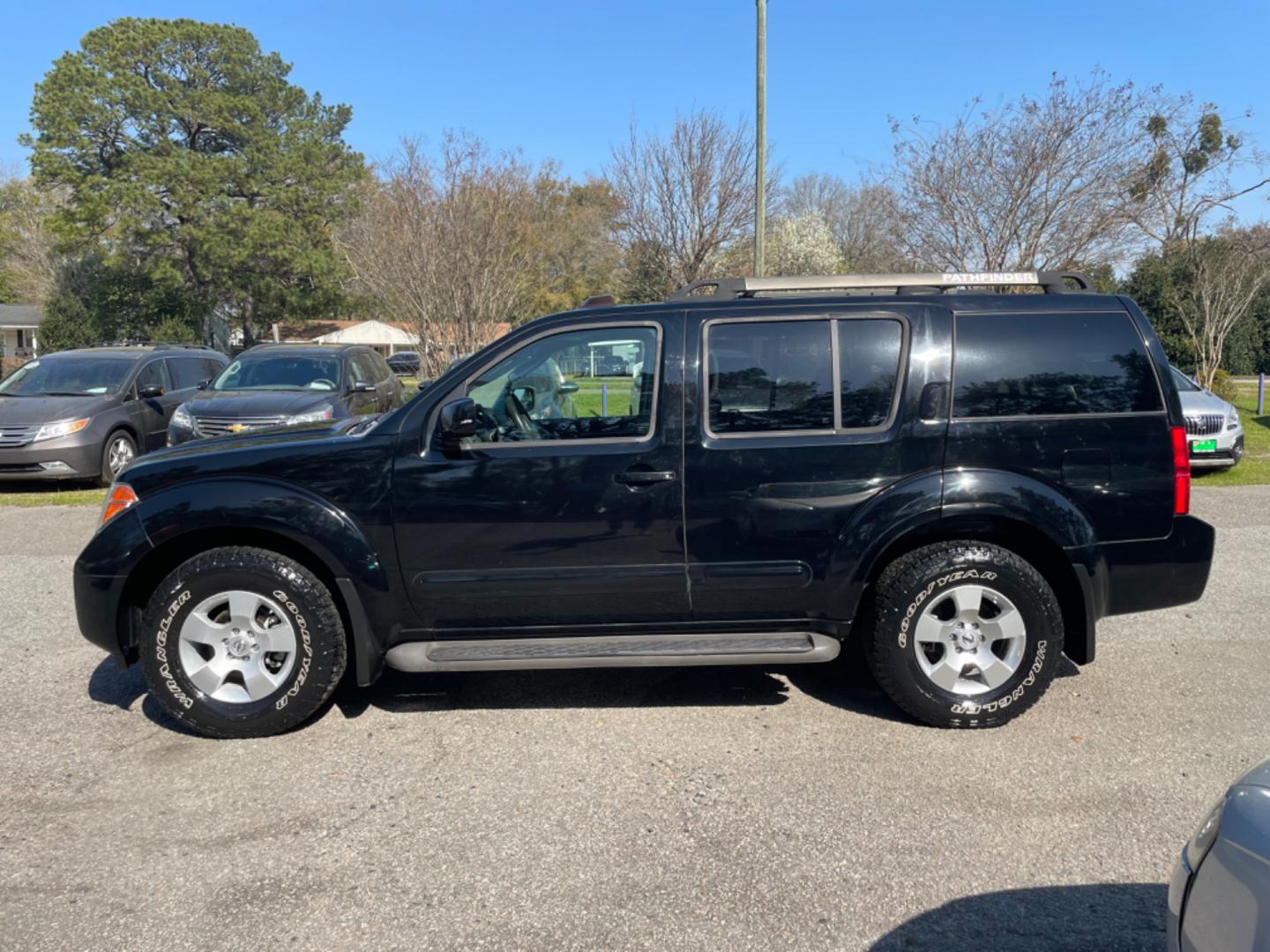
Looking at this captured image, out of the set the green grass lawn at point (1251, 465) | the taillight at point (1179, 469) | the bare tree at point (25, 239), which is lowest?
the green grass lawn at point (1251, 465)

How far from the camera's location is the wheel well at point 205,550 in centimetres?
434

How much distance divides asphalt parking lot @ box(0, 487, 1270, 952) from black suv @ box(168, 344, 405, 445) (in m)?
5.51

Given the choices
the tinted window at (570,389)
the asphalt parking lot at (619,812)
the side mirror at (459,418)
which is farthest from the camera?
the tinted window at (570,389)

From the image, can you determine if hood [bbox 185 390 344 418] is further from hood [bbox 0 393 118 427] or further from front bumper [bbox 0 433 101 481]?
front bumper [bbox 0 433 101 481]

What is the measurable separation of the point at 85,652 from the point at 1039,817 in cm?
505

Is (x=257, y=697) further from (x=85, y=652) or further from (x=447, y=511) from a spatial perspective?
(x=85, y=652)

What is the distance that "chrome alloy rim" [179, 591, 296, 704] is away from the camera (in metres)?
4.24

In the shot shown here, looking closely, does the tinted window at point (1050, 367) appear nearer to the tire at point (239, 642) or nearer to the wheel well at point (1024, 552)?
the wheel well at point (1024, 552)

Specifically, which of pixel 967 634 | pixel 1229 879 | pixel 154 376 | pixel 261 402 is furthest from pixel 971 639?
pixel 154 376

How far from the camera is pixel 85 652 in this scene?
552 cm

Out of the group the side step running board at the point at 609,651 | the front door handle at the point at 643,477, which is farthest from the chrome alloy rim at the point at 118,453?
the front door handle at the point at 643,477

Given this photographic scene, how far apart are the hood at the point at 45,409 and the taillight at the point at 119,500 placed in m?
7.65

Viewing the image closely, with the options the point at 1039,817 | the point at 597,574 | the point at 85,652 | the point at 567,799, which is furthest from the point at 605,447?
the point at 85,652

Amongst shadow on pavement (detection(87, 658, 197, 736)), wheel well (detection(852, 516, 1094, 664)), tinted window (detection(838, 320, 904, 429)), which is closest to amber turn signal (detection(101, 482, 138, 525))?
shadow on pavement (detection(87, 658, 197, 736))
